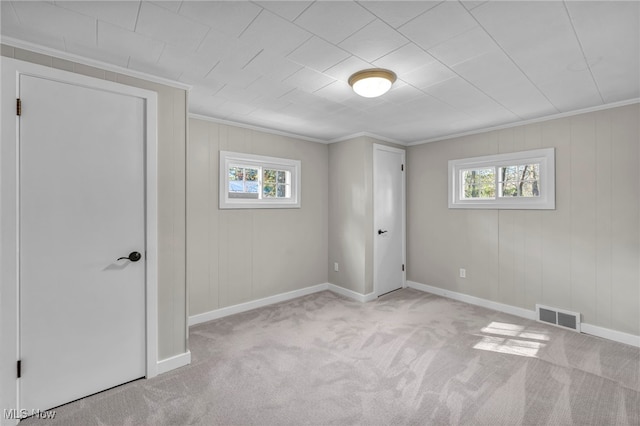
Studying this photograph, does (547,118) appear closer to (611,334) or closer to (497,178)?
(497,178)

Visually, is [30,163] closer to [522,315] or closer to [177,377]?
[177,377]

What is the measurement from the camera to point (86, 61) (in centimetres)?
A: 203

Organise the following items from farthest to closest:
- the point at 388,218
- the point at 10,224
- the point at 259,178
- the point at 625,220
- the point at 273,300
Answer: the point at 388,218
the point at 273,300
the point at 259,178
the point at 625,220
the point at 10,224

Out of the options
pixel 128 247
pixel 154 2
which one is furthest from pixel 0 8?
pixel 128 247

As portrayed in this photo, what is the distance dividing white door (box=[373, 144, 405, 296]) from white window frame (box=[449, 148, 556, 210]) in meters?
0.77

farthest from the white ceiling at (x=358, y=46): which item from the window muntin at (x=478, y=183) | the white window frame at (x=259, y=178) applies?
the window muntin at (x=478, y=183)

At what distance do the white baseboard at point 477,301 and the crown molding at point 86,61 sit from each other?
4063mm

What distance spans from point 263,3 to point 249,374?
2512 millimetres

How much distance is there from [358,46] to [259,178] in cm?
240

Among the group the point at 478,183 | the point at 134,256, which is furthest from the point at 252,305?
the point at 478,183

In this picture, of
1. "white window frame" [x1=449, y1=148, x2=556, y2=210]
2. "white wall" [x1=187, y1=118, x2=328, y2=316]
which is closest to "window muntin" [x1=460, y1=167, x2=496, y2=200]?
"white window frame" [x1=449, y1=148, x2=556, y2=210]

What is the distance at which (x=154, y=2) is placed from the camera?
1.46 meters

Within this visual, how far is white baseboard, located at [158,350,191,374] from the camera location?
238cm

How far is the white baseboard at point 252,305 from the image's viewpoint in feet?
11.2
